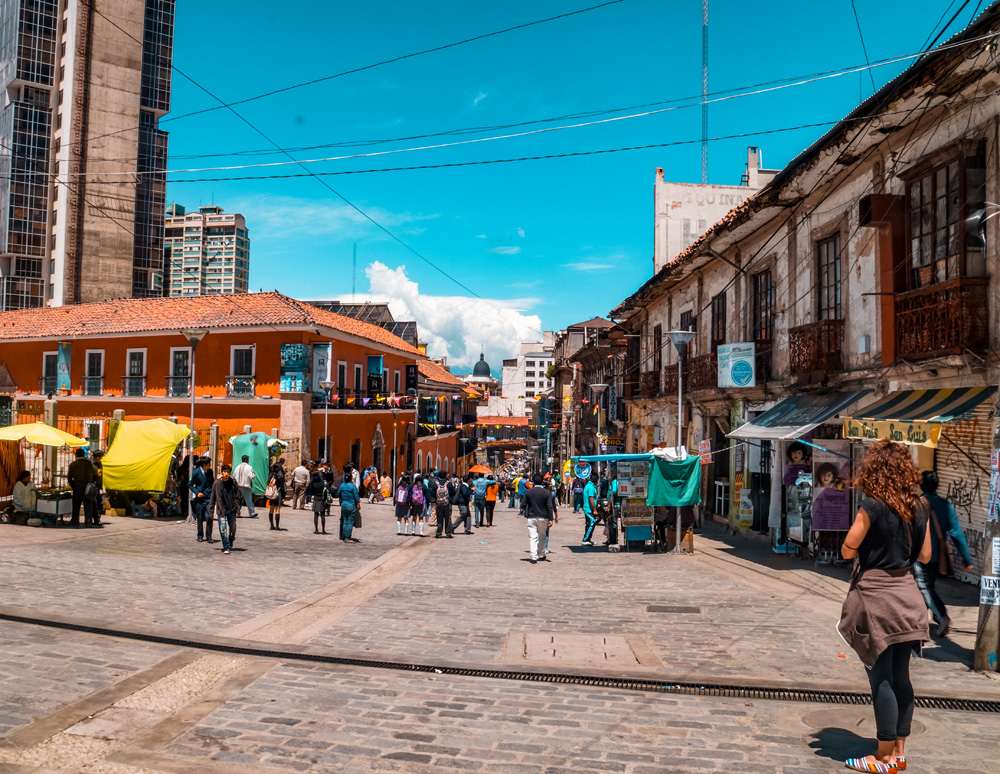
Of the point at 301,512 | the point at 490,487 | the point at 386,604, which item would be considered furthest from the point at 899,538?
the point at 301,512

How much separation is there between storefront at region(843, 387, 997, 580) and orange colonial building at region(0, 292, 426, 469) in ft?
64.6

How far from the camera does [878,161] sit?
1268cm

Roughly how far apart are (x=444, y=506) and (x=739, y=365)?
7400 millimetres

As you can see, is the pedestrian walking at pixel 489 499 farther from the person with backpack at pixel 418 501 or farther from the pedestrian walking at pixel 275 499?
the pedestrian walking at pixel 275 499

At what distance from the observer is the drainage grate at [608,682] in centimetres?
579

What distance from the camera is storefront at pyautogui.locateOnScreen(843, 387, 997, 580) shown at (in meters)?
9.73

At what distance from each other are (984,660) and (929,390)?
555 centimetres

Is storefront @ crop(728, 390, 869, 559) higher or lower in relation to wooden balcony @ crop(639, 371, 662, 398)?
lower

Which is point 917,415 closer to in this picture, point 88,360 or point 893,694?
point 893,694

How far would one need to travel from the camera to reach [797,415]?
556 inches

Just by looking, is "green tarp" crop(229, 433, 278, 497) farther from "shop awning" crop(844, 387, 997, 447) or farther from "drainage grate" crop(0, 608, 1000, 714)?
"shop awning" crop(844, 387, 997, 447)

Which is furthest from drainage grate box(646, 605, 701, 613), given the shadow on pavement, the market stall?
the market stall

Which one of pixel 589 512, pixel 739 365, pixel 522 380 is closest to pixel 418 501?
pixel 589 512

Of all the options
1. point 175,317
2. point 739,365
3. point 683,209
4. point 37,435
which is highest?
point 683,209
